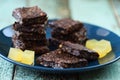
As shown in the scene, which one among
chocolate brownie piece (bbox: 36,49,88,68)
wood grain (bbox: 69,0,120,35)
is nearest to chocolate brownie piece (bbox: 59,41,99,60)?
chocolate brownie piece (bbox: 36,49,88,68)

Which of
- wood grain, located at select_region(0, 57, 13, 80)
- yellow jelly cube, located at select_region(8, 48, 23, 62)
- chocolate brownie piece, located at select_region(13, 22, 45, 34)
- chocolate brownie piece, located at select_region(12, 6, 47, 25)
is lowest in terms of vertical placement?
wood grain, located at select_region(0, 57, 13, 80)

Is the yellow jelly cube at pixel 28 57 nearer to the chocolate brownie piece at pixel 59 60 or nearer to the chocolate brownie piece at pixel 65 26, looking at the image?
the chocolate brownie piece at pixel 59 60

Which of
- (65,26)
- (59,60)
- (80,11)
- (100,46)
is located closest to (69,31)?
(65,26)

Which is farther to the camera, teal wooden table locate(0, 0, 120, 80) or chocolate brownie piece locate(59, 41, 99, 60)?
teal wooden table locate(0, 0, 120, 80)

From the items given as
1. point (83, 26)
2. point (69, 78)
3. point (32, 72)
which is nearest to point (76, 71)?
point (69, 78)

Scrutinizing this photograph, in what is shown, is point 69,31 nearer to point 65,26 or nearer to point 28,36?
point 65,26

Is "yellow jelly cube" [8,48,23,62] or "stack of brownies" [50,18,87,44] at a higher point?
"stack of brownies" [50,18,87,44]

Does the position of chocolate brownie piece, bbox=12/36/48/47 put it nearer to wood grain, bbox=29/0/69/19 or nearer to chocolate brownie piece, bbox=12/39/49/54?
chocolate brownie piece, bbox=12/39/49/54

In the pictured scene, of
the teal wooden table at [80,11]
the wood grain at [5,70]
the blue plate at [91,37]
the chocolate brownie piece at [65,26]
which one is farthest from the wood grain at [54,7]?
the wood grain at [5,70]
